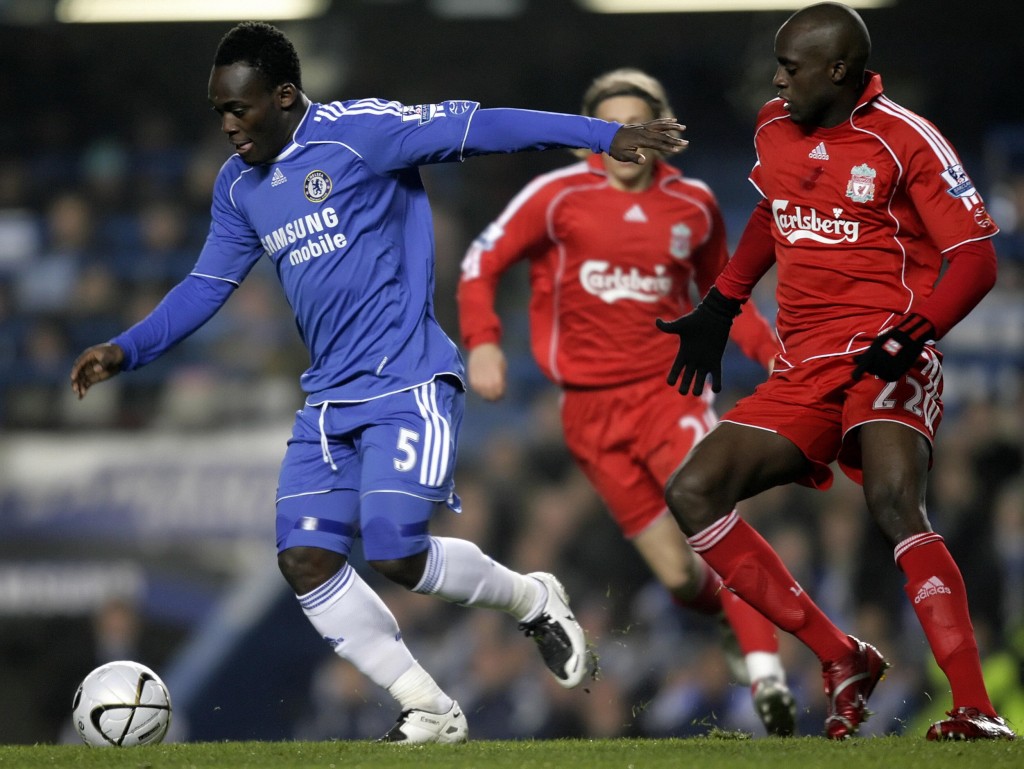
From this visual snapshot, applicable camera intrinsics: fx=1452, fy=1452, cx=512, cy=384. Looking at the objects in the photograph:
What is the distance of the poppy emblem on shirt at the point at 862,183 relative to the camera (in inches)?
159

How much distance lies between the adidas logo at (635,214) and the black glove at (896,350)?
6.27 feet

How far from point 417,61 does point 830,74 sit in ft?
23.3

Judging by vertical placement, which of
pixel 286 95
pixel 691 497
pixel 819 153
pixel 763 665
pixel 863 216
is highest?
pixel 286 95

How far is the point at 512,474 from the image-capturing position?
10.1 meters

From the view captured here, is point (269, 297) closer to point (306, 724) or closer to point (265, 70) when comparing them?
point (306, 724)

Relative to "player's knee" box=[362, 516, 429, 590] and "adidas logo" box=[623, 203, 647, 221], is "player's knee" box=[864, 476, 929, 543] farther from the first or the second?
"adidas logo" box=[623, 203, 647, 221]

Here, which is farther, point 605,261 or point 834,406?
point 605,261

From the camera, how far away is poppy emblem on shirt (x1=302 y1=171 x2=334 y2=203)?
436 centimetres

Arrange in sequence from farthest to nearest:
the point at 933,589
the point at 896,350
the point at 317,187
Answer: the point at 317,187 → the point at 933,589 → the point at 896,350

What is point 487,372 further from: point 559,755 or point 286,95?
point 559,755

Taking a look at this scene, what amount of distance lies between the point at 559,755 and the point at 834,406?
1.26m

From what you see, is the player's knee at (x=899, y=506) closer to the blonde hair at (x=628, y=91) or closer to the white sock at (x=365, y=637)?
the white sock at (x=365, y=637)

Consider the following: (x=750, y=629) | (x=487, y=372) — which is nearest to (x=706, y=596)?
(x=750, y=629)

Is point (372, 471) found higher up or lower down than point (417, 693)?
higher up
